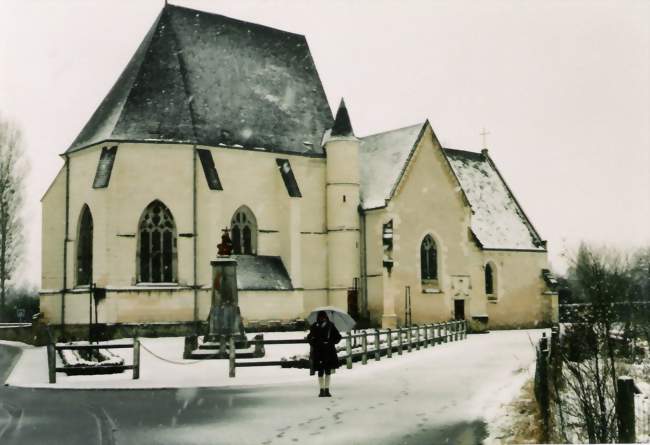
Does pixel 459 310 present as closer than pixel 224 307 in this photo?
No

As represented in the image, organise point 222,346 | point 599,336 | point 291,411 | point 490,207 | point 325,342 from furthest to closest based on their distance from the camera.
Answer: point 490,207, point 222,346, point 325,342, point 291,411, point 599,336

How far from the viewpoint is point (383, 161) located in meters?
40.9

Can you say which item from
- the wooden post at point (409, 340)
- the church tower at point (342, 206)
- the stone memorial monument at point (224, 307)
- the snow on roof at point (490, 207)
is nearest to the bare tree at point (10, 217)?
the stone memorial monument at point (224, 307)

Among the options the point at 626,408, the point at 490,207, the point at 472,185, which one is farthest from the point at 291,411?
the point at 472,185

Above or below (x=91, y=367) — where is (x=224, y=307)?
above

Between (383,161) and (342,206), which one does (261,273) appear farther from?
(383,161)

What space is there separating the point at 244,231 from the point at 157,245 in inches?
173

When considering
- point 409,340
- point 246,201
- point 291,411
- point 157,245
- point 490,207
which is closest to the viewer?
point 291,411

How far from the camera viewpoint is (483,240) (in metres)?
45.1

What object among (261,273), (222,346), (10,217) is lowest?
(222,346)

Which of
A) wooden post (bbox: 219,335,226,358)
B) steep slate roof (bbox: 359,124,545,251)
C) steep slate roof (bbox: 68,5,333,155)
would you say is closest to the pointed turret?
steep slate roof (bbox: 68,5,333,155)

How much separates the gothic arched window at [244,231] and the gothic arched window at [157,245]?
316 centimetres

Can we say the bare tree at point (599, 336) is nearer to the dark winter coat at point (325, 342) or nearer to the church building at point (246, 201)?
the dark winter coat at point (325, 342)

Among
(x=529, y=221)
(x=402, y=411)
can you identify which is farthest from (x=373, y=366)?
(x=529, y=221)
